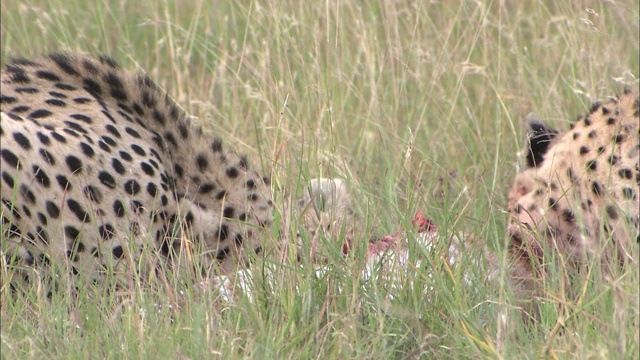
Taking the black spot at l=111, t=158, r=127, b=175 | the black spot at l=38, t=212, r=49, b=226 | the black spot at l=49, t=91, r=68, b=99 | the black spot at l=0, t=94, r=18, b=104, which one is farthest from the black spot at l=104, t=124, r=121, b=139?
the black spot at l=38, t=212, r=49, b=226

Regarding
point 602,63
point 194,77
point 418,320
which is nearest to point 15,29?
point 194,77

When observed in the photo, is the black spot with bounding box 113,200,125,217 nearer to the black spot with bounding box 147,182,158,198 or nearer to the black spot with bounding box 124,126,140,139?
the black spot with bounding box 147,182,158,198

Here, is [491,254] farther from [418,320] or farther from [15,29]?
[15,29]

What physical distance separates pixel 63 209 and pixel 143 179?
0.31 metres

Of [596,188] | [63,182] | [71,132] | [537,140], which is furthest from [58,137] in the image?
[596,188]

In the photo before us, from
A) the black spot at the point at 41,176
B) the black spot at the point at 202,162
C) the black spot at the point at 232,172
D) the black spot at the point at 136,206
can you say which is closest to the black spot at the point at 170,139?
the black spot at the point at 202,162

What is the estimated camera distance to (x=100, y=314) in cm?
272

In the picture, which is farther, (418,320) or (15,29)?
(15,29)

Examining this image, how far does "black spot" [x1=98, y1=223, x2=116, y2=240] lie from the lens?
3.21 m

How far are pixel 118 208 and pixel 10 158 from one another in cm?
37

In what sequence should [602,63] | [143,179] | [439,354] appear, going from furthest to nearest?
[602,63] → [143,179] → [439,354]

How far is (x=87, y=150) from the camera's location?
130 inches

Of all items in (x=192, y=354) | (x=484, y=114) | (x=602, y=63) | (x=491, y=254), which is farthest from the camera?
(x=484, y=114)

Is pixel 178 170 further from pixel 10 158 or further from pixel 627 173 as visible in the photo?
pixel 627 173
